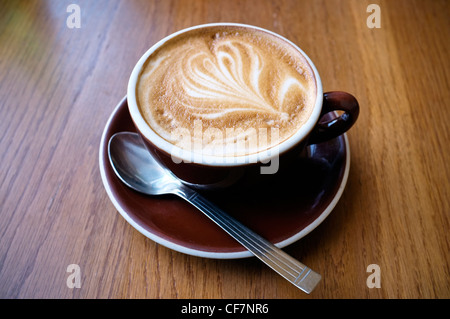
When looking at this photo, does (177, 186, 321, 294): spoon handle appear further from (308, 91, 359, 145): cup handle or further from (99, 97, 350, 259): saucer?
(308, 91, 359, 145): cup handle

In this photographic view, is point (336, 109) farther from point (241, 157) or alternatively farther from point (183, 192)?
point (183, 192)

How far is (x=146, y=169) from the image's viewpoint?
2.46 feet

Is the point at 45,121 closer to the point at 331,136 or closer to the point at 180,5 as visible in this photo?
the point at 180,5

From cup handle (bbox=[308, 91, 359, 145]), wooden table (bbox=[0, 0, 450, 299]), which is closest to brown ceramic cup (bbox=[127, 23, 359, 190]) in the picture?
cup handle (bbox=[308, 91, 359, 145])

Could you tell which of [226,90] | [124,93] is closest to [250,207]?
[226,90]

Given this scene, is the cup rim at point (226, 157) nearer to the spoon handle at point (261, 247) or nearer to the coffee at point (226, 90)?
the coffee at point (226, 90)

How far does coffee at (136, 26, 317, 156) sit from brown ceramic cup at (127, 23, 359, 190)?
0.02m

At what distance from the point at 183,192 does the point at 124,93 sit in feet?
1.18

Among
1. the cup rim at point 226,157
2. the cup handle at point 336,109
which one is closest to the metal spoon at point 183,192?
the cup rim at point 226,157

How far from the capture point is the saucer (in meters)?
0.63

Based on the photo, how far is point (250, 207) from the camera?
0.70 m
